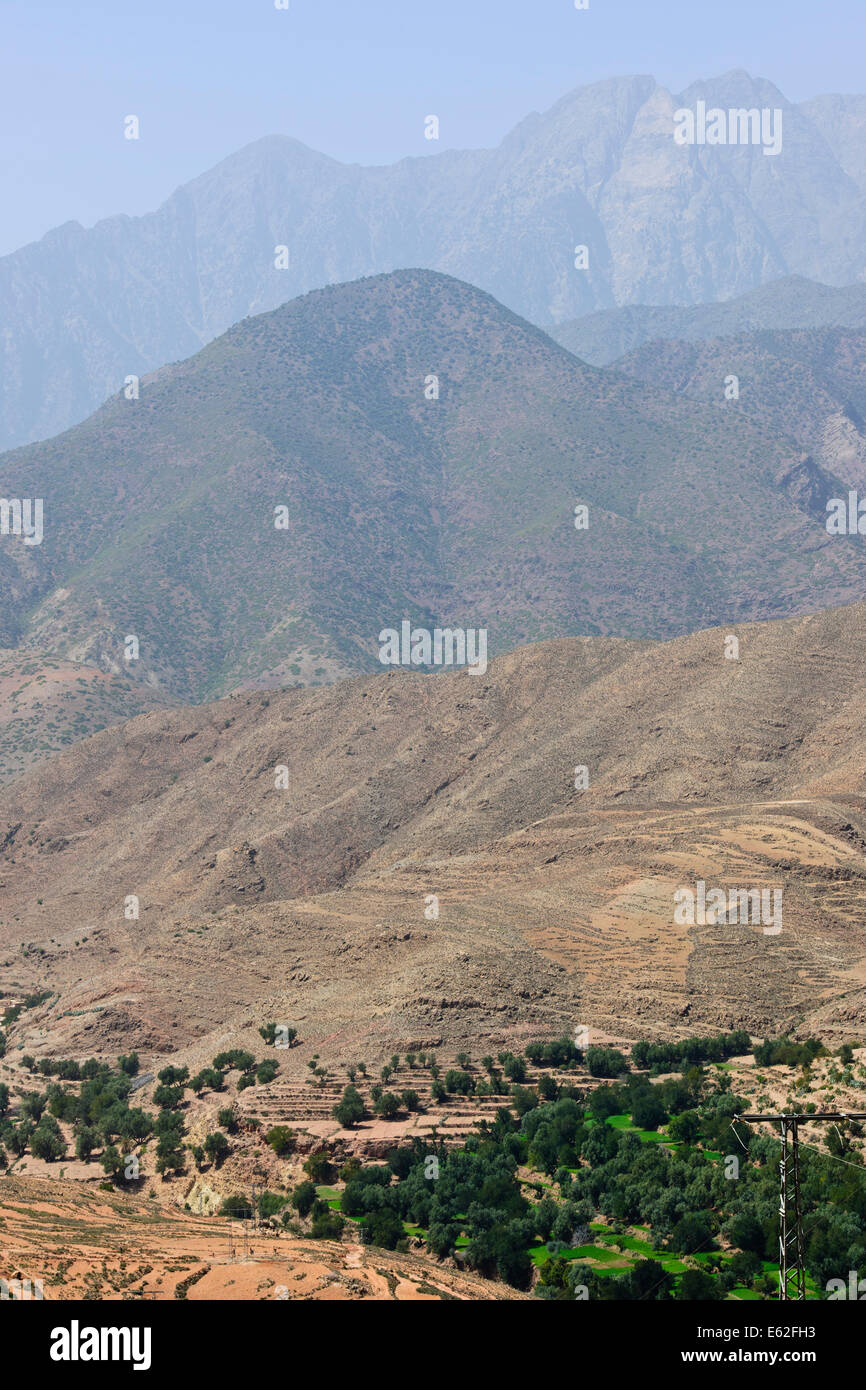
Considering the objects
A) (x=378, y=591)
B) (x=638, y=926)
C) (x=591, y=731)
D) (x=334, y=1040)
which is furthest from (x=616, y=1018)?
(x=378, y=591)

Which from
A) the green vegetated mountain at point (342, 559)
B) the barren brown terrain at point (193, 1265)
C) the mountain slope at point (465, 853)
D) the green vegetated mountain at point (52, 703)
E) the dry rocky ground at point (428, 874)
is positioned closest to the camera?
the barren brown terrain at point (193, 1265)

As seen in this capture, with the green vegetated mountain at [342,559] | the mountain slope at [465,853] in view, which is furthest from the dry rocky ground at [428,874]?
the green vegetated mountain at [342,559]

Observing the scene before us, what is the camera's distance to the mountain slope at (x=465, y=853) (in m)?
59.9

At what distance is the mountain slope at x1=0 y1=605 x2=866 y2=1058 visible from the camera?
5988 cm

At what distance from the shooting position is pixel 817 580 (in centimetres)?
18000

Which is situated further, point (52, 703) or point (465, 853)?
point (52, 703)

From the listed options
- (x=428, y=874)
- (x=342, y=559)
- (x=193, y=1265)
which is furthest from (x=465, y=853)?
(x=342, y=559)

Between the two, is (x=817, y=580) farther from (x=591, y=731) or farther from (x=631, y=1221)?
(x=631, y=1221)

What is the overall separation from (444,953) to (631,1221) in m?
20.9

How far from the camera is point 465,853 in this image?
78.6m

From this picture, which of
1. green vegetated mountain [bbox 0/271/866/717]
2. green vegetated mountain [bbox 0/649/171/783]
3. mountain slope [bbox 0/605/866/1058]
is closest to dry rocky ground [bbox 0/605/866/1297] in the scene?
mountain slope [bbox 0/605/866/1058]

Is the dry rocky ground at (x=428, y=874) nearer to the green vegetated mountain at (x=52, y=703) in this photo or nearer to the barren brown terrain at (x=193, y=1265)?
the barren brown terrain at (x=193, y=1265)

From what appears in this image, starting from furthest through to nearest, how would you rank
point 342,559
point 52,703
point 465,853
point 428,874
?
1. point 342,559
2. point 52,703
3. point 465,853
4. point 428,874

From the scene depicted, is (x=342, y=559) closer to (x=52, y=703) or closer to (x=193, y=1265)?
(x=52, y=703)
